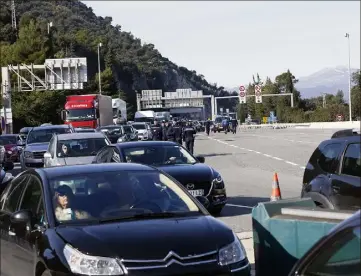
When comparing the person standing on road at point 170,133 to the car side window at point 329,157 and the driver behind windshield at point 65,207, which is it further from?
the driver behind windshield at point 65,207

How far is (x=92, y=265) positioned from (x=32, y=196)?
1.67m

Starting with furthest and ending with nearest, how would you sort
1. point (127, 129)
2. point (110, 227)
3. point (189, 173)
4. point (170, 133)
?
point (127, 129), point (170, 133), point (189, 173), point (110, 227)

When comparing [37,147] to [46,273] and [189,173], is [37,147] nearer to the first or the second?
[189,173]

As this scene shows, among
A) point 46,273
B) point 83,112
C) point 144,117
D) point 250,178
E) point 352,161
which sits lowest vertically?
point 250,178

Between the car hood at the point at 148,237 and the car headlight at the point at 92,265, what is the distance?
0.05 meters

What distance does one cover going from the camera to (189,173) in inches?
511

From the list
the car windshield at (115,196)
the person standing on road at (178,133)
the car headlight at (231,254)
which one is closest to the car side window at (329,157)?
the car windshield at (115,196)

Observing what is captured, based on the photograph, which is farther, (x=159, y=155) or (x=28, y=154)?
(x=28, y=154)

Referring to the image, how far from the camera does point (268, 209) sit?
259 inches

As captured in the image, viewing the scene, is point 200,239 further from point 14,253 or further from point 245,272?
point 14,253

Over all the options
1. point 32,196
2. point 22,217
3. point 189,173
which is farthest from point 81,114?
point 22,217

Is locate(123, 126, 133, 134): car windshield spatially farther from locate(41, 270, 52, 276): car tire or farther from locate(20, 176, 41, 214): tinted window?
locate(41, 270, 52, 276): car tire

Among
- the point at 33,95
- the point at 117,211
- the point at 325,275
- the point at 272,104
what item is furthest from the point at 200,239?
the point at 272,104

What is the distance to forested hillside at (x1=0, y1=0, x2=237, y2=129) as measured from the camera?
71.2 meters
